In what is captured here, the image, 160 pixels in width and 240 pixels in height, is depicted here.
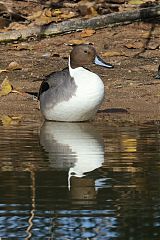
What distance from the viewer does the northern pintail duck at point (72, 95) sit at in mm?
10898

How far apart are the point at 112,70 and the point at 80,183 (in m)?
7.09

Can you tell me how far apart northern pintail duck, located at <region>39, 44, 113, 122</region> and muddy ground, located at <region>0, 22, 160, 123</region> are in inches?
15.7

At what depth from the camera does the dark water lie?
613cm

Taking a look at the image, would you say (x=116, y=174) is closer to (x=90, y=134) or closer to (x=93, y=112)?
(x=90, y=134)

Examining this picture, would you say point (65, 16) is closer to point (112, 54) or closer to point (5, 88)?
point (112, 54)

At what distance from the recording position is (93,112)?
11.1m

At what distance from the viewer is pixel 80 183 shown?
7406mm

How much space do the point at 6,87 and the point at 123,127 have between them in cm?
270

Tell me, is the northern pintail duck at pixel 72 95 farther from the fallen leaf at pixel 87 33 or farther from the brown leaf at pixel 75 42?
the fallen leaf at pixel 87 33

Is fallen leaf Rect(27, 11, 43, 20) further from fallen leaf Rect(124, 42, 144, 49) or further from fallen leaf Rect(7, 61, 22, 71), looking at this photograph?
fallen leaf Rect(7, 61, 22, 71)

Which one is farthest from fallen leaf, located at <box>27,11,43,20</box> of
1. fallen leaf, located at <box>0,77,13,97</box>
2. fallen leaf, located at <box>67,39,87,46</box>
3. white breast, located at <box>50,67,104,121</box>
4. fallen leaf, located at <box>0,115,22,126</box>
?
white breast, located at <box>50,67,104,121</box>

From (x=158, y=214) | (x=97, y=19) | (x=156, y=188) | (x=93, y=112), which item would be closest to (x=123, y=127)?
(x=93, y=112)

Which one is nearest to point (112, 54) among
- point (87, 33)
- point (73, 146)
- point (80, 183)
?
point (87, 33)

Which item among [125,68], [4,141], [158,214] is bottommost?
[125,68]
